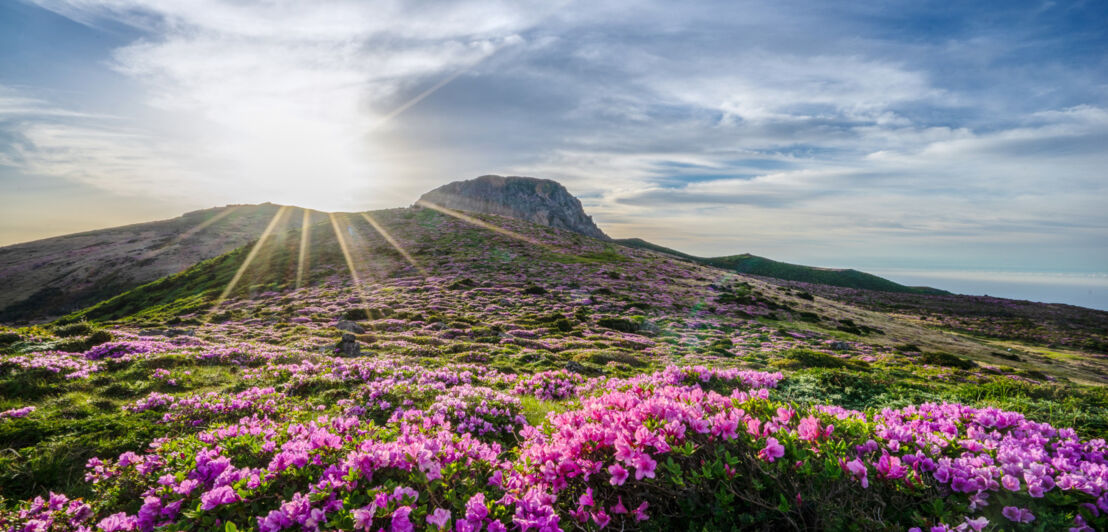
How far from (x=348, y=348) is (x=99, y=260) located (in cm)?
9578

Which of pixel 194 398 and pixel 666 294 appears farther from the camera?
pixel 666 294

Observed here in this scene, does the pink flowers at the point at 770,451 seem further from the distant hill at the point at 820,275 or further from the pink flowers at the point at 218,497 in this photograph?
the distant hill at the point at 820,275

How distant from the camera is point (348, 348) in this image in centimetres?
1667

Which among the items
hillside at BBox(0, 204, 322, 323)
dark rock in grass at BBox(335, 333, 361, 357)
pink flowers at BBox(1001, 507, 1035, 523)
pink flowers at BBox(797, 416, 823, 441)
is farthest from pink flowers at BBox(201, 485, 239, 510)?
hillside at BBox(0, 204, 322, 323)

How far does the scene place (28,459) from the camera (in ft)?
18.6

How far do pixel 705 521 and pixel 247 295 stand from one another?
150 feet

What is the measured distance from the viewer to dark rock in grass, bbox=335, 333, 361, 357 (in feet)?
53.6

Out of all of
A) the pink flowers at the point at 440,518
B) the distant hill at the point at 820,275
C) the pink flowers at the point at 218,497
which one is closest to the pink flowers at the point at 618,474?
the pink flowers at the point at 440,518

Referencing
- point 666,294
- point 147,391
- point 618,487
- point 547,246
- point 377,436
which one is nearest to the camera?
point 618,487

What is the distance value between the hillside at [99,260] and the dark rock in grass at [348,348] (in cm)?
7068

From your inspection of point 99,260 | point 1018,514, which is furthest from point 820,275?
point 99,260

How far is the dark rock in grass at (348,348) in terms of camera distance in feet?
53.6

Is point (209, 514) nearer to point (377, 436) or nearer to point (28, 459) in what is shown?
point (377, 436)

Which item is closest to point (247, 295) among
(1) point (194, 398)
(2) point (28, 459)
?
(1) point (194, 398)
